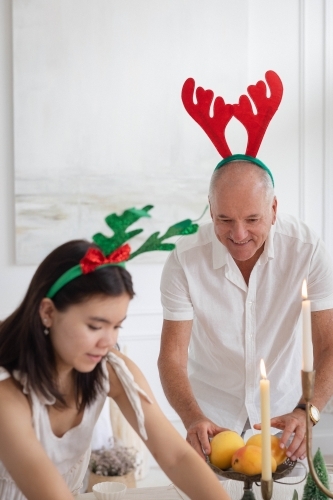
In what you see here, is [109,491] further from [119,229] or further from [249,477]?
[119,229]

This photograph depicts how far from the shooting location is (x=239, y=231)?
197cm

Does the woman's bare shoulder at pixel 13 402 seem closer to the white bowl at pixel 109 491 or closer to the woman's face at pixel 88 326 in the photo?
the woman's face at pixel 88 326

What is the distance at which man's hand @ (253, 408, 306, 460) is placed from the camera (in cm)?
162

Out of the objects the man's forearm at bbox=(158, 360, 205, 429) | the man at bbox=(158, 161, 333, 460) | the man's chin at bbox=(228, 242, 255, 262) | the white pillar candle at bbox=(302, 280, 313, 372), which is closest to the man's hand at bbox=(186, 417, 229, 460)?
the man's forearm at bbox=(158, 360, 205, 429)

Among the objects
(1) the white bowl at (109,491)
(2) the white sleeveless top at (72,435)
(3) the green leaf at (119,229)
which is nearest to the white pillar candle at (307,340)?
(3) the green leaf at (119,229)

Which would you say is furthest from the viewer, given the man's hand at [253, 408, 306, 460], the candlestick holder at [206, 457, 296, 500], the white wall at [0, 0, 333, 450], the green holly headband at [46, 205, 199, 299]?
the white wall at [0, 0, 333, 450]

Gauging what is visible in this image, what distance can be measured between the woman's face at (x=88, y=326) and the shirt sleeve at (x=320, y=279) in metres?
0.91

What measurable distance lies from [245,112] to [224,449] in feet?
3.40

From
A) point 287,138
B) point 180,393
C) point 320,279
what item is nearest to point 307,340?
point 180,393

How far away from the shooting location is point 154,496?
63.2 inches

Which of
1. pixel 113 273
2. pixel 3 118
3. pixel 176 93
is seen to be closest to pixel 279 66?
pixel 176 93

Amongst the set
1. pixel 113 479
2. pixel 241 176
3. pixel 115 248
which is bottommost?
pixel 113 479

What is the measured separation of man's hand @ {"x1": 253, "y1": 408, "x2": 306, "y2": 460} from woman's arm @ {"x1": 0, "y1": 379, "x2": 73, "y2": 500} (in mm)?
538

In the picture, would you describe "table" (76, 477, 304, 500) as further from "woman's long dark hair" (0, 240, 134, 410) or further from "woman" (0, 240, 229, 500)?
"woman's long dark hair" (0, 240, 134, 410)
